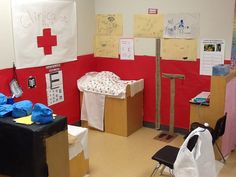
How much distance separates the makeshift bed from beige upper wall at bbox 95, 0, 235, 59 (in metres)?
0.52

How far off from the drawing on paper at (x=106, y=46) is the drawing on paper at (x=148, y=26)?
0.35 metres

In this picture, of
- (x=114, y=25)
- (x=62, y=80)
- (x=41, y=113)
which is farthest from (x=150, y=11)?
(x=41, y=113)

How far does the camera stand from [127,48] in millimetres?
4141

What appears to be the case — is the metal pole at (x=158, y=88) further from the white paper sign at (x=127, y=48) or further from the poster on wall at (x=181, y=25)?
the white paper sign at (x=127, y=48)

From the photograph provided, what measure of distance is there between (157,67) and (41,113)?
204 centimetres

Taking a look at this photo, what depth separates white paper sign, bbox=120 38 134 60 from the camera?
4.10m

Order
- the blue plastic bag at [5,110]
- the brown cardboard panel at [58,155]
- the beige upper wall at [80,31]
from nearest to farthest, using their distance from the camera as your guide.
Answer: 1. the brown cardboard panel at [58,155]
2. the blue plastic bag at [5,110]
3. the beige upper wall at [80,31]

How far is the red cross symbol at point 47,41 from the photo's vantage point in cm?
352

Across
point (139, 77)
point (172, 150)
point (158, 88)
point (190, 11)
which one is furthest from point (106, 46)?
point (172, 150)

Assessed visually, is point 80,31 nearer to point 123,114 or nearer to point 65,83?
point 65,83

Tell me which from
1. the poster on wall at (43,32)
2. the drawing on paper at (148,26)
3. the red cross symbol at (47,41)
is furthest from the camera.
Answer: the drawing on paper at (148,26)

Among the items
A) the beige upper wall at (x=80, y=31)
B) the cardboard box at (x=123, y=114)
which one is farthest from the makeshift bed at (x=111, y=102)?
the beige upper wall at (x=80, y=31)

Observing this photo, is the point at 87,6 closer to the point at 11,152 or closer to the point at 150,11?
the point at 150,11

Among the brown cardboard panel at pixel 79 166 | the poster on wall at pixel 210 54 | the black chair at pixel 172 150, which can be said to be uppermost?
the poster on wall at pixel 210 54
